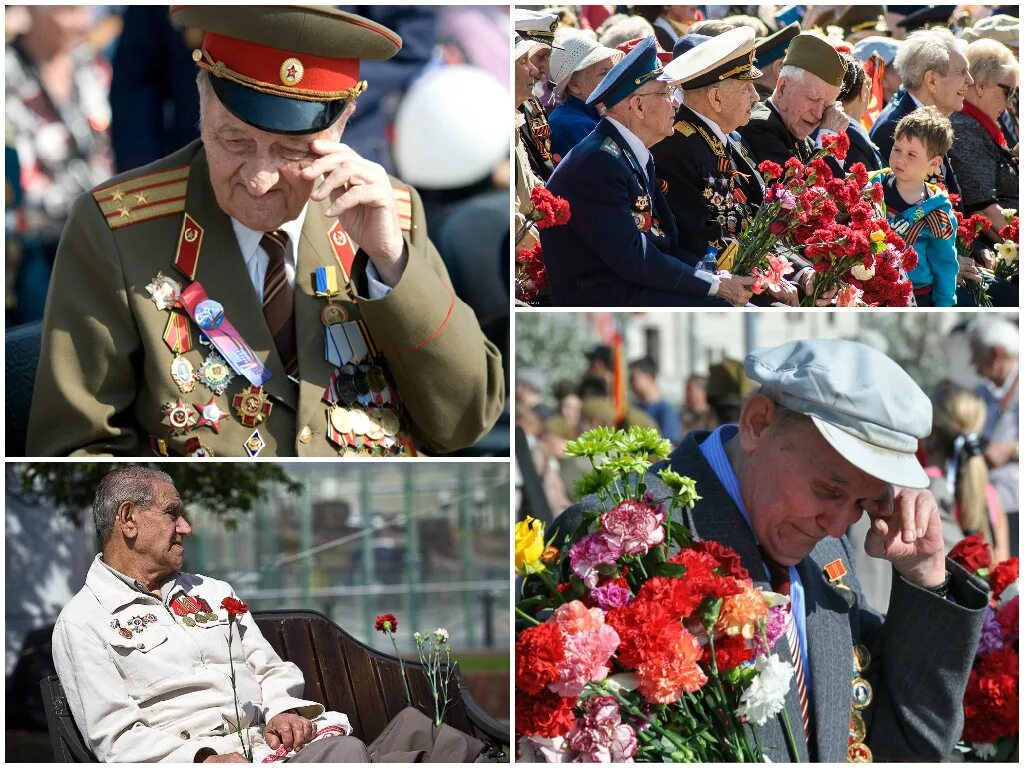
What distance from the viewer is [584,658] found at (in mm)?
3469

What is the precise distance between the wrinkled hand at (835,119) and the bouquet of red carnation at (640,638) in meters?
1.45

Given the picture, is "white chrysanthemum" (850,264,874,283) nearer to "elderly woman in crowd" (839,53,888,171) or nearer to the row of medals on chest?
"elderly woman in crowd" (839,53,888,171)

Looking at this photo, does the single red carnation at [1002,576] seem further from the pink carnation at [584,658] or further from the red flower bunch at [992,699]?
the pink carnation at [584,658]

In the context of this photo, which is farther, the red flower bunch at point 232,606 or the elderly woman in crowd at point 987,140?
the elderly woman in crowd at point 987,140

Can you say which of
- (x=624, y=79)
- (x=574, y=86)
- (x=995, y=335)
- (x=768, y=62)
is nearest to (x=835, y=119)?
(x=768, y=62)

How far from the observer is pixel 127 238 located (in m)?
3.74

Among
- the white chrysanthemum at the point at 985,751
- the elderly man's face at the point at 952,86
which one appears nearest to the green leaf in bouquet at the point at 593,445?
the white chrysanthemum at the point at 985,751

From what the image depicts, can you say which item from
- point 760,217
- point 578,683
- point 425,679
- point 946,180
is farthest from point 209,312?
A: point 946,180

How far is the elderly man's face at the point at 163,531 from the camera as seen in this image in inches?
141

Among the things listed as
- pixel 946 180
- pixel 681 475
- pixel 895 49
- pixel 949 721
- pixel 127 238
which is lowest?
pixel 949 721

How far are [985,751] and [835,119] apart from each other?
6.32ft

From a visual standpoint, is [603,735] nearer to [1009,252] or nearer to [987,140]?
[1009,252]

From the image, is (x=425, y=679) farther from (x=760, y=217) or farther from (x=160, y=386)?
(x=760, y=217)

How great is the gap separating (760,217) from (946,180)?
2.74 ft
